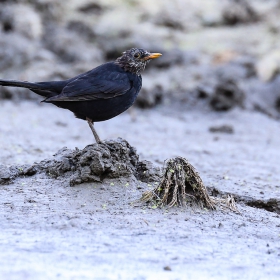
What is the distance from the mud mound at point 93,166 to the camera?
17.4ft

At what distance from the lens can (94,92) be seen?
5.94 m

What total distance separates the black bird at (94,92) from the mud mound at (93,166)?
14.5 inches

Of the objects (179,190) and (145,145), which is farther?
Result: (145,145)

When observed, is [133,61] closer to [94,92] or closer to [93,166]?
[94,92]

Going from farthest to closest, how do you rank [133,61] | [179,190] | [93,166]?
[133,61] < [93,166] < [179,190]

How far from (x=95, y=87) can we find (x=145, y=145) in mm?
3376

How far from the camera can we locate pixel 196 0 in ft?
55.6

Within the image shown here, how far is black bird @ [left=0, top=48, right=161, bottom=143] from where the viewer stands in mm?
5922

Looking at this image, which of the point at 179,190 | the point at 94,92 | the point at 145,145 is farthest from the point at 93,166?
the point at 145,145

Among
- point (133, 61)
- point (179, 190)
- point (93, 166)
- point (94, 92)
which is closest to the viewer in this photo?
point (179, 190)

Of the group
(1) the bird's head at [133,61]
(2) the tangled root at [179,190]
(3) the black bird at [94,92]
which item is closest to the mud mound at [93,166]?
(3) the black bird at [94,92]

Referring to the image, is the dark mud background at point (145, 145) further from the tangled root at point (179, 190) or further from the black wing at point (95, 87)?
the black wing at point (95, 87)

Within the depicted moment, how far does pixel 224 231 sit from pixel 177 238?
0.45 metres

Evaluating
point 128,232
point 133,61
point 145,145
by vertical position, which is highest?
point 133,61
